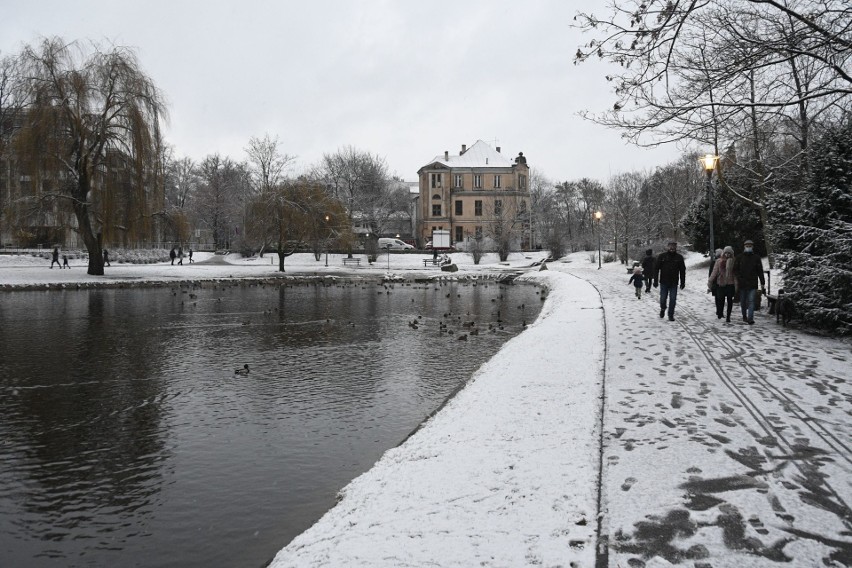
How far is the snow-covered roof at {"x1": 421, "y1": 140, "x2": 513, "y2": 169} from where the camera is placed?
3142 inches

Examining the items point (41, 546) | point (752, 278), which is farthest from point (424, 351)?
point (41, 546)

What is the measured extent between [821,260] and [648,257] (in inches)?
519

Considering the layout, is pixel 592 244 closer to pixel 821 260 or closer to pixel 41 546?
pixel 821 260

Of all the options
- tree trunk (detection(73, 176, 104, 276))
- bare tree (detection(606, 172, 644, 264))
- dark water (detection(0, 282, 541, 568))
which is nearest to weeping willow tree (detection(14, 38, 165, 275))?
tree trunk (detection(73, 176, 104, 276))

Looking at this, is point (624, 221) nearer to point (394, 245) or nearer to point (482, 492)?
point (394, 245)

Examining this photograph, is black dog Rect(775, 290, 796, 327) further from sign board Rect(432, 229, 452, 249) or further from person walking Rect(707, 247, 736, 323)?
sign board Rect(432, 229, 452, 249)

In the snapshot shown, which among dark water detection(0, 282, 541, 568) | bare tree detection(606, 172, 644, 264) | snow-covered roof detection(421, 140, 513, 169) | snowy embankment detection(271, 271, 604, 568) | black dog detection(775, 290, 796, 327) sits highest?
snow-covered roof detection(421, 140, 513, 169)

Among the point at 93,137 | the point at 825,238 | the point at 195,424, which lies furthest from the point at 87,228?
the point at 825,238

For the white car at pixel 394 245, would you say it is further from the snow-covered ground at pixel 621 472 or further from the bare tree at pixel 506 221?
the snow-covered ground at pixel 621 472

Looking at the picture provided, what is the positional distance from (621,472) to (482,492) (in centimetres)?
137

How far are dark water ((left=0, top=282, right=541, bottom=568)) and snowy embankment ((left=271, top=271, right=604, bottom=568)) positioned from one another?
0.75m

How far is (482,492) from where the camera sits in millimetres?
5254

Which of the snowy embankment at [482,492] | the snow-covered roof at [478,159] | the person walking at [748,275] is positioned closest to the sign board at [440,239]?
the snow-covered roof at [478,159]

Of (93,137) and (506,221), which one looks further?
(506,221)
